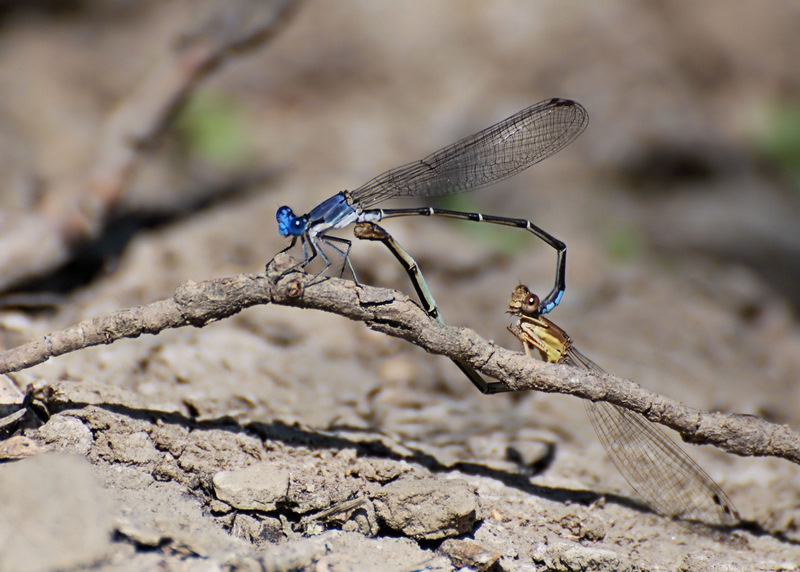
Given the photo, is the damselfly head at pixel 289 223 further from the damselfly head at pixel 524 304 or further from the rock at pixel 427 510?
the rock at pixel 427 510

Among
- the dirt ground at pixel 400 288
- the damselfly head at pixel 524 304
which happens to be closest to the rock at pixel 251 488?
the dirt ground at pixel 400 288

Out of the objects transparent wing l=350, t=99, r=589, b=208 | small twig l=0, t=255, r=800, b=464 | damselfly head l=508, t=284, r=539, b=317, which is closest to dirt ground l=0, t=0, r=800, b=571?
small twig l=0, t=255, r=800, b=464

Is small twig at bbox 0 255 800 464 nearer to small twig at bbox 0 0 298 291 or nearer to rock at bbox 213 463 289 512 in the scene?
rock at bbox 213 463 289 512

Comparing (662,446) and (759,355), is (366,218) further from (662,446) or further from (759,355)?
(759,355)

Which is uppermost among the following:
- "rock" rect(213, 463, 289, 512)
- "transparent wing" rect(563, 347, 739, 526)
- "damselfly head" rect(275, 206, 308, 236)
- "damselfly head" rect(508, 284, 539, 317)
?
"damselfly head" rect(275, 206, 308, 236)

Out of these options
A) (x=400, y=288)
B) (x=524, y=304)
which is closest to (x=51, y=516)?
(x=524, y=304)

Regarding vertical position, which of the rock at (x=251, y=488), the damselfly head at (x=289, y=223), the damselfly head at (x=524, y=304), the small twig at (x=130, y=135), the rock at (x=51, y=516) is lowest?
the rock at (x=51, y=516)

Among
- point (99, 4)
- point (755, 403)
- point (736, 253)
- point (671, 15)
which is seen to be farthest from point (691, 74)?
point (99, 4)

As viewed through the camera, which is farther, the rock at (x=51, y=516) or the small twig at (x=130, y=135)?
the small twig at (x=130, y=135)
